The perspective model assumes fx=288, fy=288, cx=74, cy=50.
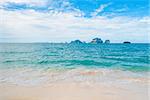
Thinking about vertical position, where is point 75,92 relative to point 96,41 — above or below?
below

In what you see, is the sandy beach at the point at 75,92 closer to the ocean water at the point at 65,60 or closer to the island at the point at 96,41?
the ocean water at the point at 65,60

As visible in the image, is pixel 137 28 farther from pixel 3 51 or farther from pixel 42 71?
pixel 3 51

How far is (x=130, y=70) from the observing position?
2207 millimetres

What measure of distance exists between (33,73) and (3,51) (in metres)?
0.28

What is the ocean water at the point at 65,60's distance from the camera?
2186 millimetres

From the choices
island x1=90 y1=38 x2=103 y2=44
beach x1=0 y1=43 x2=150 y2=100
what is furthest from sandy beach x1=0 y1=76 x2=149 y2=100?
island x1=90 y1=38 x2=103 y2=44

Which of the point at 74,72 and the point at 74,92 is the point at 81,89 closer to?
the point at 74,92

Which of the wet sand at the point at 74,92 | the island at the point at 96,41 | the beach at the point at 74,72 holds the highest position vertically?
the island at the point at 96,41

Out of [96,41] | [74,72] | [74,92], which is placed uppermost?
[96,41]

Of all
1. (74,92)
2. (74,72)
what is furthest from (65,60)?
(74,92)

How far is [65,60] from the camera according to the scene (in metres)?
2.25

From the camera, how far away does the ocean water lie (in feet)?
7.17

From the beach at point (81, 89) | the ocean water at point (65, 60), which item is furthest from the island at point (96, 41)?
the beach at point (81, 89)

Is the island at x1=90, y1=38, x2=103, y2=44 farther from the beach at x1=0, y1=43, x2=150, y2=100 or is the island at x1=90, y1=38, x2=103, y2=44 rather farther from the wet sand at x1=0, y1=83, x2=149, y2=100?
the wet sand at x1=0, y1=83, x2=149, y2=100
